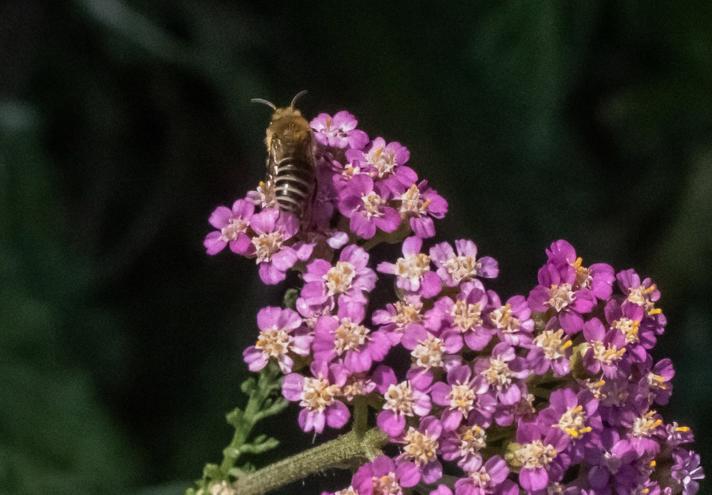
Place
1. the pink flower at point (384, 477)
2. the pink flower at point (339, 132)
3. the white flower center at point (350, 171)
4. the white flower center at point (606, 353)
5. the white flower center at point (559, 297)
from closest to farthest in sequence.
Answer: the pink flower at point (384, 477) < the white flower center at point (606, 353) < the white flower center at point (559, 297) < the white flower center at point (350, 171) < the pink flower at point (339, 132)

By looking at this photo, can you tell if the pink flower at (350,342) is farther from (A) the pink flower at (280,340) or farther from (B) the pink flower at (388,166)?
(B) the pink flower at (388,166)

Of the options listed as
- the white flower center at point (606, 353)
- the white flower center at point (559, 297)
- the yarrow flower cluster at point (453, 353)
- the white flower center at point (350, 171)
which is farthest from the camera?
the white flower center at point (350, 171)

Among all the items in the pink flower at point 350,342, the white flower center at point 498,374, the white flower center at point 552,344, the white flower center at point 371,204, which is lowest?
the white flower center at point 498,374

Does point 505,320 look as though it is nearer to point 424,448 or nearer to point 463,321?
point 463,321

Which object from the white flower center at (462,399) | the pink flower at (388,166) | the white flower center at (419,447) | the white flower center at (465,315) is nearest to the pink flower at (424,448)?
the white flower center at (419,447)

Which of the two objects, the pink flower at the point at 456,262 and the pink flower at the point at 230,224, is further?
the pink flower at the point at 230,224

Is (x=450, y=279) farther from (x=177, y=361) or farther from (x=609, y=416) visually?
(x=177, y=361)

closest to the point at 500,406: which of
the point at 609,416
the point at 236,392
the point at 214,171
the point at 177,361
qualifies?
the point at 609,416
